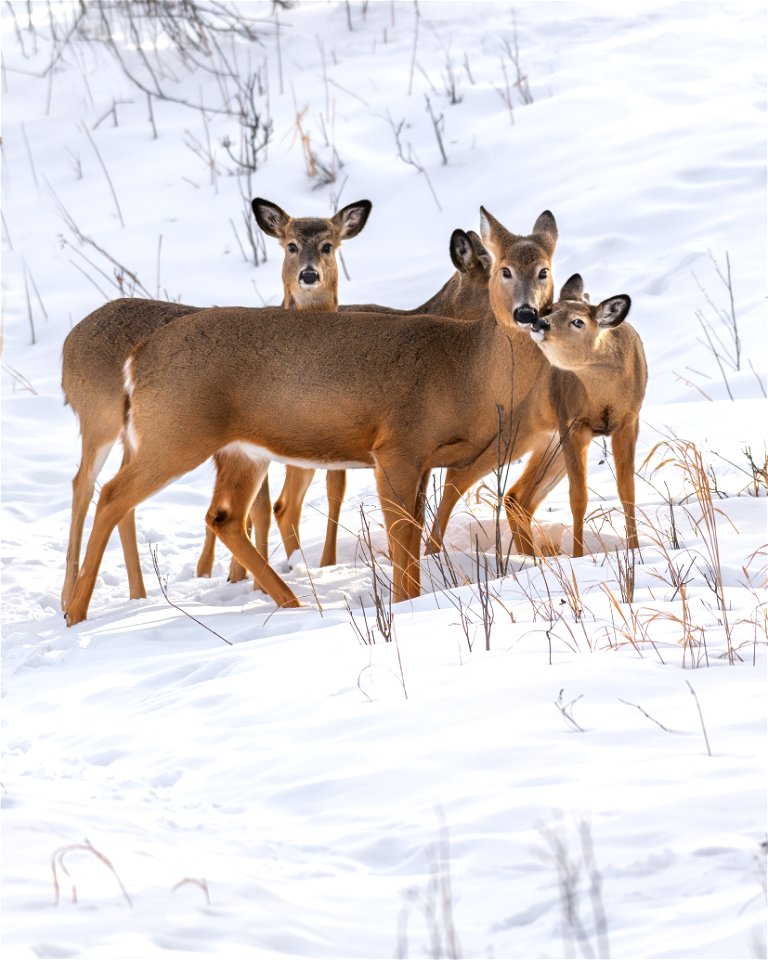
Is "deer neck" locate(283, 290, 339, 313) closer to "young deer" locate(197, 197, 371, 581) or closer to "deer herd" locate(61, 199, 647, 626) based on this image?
"young deer" locate(197, 197, 371, 581)

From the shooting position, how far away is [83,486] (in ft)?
26.7

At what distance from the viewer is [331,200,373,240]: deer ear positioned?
30.5 ft

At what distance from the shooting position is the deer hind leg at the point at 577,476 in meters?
7.45

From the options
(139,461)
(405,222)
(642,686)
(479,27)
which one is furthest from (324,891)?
(479,27)

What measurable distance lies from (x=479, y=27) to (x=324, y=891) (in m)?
17.6

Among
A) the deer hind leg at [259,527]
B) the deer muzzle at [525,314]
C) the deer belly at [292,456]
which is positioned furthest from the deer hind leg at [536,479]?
the deer hind leg at [259,527]

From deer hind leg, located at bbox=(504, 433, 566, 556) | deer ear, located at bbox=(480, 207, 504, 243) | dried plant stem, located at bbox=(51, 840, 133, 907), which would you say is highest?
deer ear, located at bbox=(480, 207, 504, 243)

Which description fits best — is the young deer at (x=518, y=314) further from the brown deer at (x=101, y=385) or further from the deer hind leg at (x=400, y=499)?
the brown deer at (x=101, y=385)

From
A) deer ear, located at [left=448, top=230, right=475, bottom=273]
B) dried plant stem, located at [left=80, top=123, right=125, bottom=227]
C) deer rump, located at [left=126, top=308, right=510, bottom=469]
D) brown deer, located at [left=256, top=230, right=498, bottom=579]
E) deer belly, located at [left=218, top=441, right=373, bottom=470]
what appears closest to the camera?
deer rump, located at [left=126, top=308, right=510, bottom=469]

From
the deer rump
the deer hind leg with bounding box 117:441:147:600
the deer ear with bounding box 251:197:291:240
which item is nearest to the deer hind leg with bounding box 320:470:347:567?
the deer hind leg with bounding box 117:441:147:600

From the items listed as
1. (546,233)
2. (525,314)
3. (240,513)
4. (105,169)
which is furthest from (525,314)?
(105,169)

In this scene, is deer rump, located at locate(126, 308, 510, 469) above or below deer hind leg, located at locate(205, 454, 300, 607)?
above

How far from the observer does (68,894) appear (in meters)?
3.20

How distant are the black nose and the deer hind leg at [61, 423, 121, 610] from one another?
220 cm
